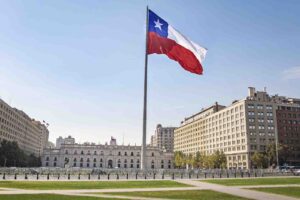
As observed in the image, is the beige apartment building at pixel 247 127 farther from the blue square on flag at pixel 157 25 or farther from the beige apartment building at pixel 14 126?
the blue square on flag at pixel 157 25

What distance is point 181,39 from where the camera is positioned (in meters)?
42.1

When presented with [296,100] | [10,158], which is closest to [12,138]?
[10,158]

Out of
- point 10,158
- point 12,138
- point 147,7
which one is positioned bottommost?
point 10,158

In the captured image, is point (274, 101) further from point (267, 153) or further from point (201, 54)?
point (201, 54)

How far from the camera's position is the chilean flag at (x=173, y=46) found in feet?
135

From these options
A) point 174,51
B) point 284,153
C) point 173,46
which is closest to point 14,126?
point 284,153

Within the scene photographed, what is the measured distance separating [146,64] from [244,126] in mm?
105211

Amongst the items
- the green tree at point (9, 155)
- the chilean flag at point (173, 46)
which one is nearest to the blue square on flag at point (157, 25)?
the chilean flag at point (173, 46)

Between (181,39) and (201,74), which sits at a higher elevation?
(181,39)

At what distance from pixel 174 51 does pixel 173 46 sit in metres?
0.76

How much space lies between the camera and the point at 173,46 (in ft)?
138

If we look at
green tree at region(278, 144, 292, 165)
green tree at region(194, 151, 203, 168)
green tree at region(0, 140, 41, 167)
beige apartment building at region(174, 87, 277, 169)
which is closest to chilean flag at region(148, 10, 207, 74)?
green tree at region(0, 140, 41, 167)

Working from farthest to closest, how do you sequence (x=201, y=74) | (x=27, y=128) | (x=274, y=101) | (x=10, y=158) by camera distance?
(x=27, y=128), (x=274, y=101), (x=10, y=158), (x=201, y=74)

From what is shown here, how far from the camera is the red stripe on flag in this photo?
40.8 metres
